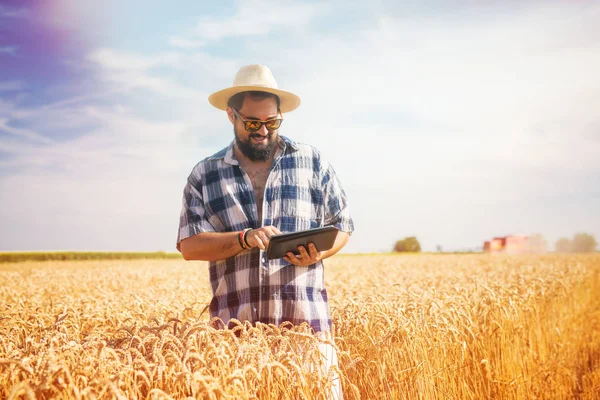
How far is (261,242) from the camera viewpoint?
3.72m

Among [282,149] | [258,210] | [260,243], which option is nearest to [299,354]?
[260,243]

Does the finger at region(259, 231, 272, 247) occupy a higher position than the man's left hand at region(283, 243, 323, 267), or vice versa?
the finger at region(259, 231, 272, 247)

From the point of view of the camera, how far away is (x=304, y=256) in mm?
3838

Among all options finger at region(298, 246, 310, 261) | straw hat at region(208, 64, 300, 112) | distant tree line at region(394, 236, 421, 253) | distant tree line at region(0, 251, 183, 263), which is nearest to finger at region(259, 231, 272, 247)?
finger at region(298, 246, 310, 261)

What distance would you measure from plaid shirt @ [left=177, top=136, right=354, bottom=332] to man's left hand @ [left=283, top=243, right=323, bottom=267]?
27 cm

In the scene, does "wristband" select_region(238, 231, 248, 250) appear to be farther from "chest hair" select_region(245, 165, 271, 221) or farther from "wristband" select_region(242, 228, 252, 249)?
"chest hair" select_region(245, 165, 271, 221)

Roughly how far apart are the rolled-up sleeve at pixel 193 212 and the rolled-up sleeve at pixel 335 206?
1.02m

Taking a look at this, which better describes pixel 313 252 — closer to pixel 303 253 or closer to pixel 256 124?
pixel 303 253

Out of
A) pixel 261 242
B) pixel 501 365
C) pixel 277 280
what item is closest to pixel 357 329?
pixel 277 280

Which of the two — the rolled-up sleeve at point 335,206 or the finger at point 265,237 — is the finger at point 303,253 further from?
the rolled-up sleeve at point 335,206

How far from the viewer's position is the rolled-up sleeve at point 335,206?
15.0 feet

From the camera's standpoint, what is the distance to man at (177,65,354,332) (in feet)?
13.6

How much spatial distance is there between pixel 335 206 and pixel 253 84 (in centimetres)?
125

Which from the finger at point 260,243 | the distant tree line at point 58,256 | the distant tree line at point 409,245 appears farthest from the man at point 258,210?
the distant tree line at point 409,245
